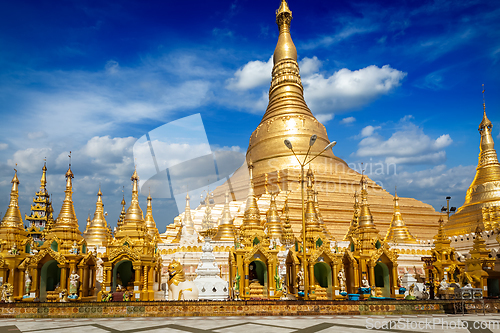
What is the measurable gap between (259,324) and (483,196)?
3040 centimetres

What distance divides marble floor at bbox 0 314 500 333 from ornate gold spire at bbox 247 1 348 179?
1243 inches

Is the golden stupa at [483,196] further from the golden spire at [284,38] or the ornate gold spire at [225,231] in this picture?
the golden spire at [284,38]

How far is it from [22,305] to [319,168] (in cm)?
3715

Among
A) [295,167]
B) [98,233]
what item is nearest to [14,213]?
[98,233]

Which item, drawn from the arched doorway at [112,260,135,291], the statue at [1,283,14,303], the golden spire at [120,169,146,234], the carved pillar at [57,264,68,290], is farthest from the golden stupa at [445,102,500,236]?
the statue at [1,283,14,303]

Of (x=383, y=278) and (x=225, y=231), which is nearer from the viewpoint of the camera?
(x=383, y=278)

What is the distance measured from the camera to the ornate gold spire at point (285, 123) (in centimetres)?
4781

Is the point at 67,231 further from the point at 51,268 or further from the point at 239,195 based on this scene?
the point at 239,195

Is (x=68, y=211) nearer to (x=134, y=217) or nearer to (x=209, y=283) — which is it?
(x=134, y=217)

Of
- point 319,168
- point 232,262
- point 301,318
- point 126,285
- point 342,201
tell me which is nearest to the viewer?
point 301,318

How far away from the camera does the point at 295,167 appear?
46375 millimetres

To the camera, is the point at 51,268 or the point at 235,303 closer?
the point at 235,303

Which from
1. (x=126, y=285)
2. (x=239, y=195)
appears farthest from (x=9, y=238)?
(x=239, y=195)

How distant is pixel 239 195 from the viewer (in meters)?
50.0
